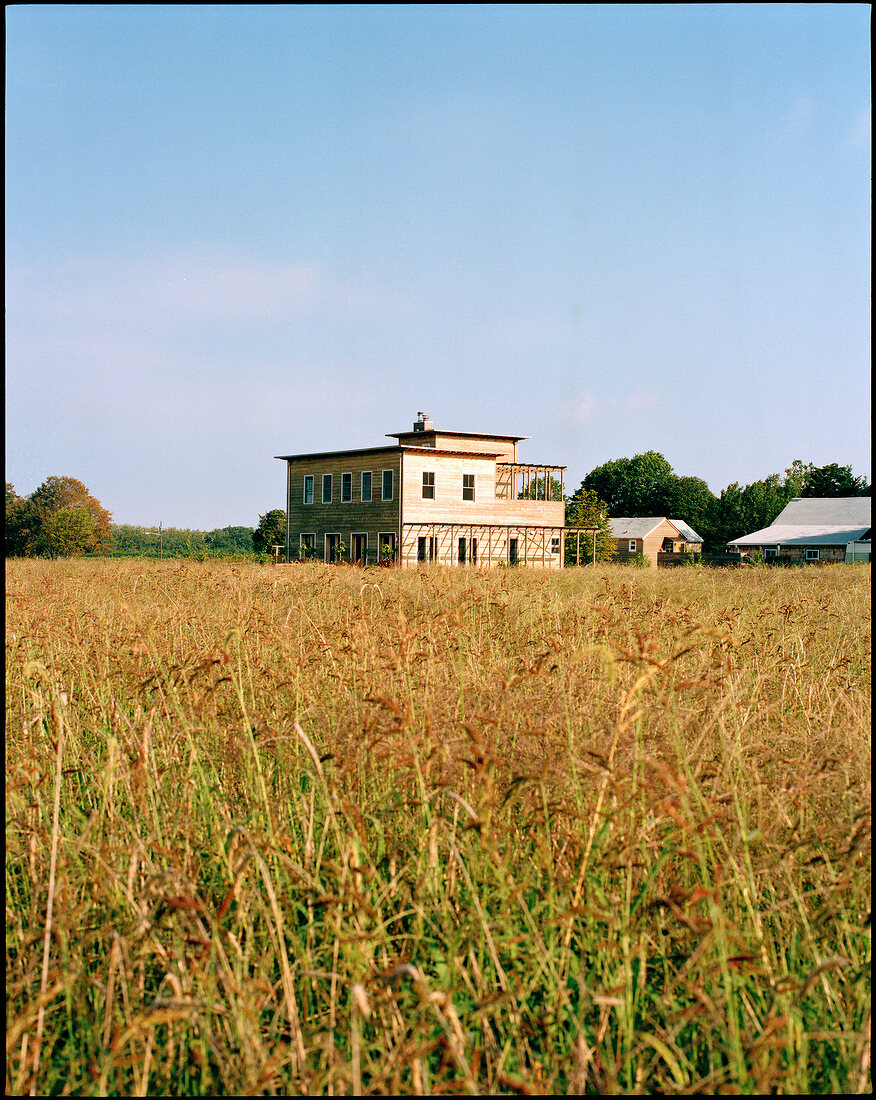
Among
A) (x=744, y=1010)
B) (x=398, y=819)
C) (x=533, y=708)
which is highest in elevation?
(x=533, y=708)

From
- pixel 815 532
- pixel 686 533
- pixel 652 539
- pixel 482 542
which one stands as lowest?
pixel 482 542

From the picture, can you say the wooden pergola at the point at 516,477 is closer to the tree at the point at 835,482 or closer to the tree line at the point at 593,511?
the tree line at the point at 593,511

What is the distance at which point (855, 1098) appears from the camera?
1585mm

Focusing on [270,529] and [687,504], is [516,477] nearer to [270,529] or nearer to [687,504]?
[270,529]

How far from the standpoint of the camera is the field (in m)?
1.77

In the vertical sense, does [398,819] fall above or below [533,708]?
below

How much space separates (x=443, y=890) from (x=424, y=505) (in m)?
34.4

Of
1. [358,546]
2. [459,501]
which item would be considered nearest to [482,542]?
[459,501]

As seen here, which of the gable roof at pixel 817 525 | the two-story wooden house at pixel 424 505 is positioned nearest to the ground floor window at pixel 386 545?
the two-story wooden house at pixel 424 505

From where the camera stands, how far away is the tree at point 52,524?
4275 centimetres

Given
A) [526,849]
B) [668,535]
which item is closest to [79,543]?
[526,849]

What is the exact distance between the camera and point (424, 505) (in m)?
36.7

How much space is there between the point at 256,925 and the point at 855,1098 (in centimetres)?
161

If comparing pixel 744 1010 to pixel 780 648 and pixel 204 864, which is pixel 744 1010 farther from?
pixel 780 648
